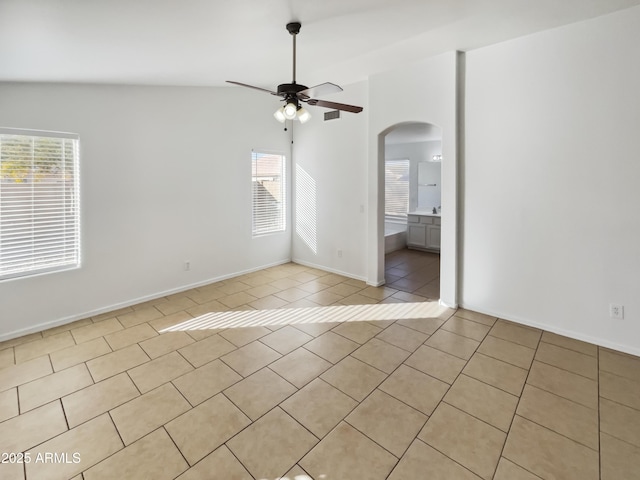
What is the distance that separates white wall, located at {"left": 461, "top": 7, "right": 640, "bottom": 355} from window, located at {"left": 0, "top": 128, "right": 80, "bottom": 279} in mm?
4573

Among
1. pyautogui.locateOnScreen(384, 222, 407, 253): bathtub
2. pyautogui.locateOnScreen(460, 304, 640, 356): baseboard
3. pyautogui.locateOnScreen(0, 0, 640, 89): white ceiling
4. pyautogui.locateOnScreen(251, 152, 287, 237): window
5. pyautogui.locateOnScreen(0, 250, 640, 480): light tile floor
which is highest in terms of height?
pyautogui.locateOnScreen(0, 0, 640, 89): white ceiling

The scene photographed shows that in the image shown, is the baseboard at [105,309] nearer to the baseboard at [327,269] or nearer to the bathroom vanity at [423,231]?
the baseboard at [327,269]

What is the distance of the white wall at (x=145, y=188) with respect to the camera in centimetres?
343

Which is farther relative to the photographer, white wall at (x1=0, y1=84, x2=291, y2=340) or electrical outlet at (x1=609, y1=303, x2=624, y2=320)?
white wall at (x1=0, y1=84, x2=291, y2=340)

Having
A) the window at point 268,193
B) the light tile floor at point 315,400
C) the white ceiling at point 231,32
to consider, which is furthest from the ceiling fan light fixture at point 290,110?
the window at point 268,193

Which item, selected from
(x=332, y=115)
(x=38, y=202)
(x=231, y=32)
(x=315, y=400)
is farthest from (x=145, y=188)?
(x=315, y=400)

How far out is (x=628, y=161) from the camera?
287 cm

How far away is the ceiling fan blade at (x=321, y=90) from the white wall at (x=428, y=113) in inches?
71.0

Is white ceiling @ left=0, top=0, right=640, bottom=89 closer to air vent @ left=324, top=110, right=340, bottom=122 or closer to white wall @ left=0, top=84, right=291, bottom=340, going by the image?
white wall @ left=0, top=84, right=291, bottom=340

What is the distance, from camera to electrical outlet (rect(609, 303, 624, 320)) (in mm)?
3000

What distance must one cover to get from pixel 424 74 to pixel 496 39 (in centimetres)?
84

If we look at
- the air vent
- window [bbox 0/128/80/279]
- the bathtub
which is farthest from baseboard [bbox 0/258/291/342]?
the bathtub

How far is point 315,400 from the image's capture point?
2.38 metres

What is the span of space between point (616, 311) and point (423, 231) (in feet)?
14.7
